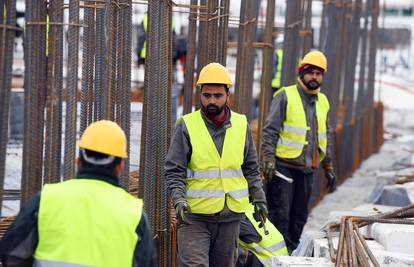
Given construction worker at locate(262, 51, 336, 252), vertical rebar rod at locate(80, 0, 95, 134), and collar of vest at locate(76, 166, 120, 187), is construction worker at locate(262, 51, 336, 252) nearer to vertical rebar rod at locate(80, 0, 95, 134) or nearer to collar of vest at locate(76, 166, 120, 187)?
vertical rebar rod at locate(80, 0, 95, 134)

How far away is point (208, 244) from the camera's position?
310 inches

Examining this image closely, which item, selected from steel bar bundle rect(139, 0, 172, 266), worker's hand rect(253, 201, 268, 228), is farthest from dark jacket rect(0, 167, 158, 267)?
worker's hand rect(253, 201, 268, 228)

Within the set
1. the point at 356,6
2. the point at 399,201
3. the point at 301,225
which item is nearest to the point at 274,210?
the point at 301,225

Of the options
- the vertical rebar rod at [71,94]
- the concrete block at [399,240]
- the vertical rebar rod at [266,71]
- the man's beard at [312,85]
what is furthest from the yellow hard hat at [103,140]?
the vertical rebar rod at [266,71]

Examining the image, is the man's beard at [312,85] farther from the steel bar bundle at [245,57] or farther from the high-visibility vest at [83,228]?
the high-visibility vest at [83,228]

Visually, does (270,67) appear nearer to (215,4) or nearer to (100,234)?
(215,4)

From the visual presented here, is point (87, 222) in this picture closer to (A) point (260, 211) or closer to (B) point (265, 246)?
(A) point (260, 211)

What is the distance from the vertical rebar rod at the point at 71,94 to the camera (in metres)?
6.52

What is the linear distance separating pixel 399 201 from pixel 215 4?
3791 millimetres

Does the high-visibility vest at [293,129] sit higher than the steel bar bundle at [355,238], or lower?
higher

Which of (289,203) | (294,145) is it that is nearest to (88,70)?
(294,145)

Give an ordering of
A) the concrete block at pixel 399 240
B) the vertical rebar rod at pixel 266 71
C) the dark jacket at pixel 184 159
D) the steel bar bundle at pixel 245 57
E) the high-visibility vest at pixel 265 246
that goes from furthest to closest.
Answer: the vertical rebar rod at pixel 266 71, the steel bar bundle at pixel 245 57, the high-visibility vest at pixel 265 246, the concrete block at pixel 399 240, the dark jacket at pixel 184 159

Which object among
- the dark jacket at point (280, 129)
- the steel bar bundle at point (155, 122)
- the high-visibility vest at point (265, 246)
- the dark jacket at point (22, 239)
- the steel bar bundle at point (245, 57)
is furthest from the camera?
the steel bar bundle at point (245, 57)

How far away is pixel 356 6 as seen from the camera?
18453 mm
